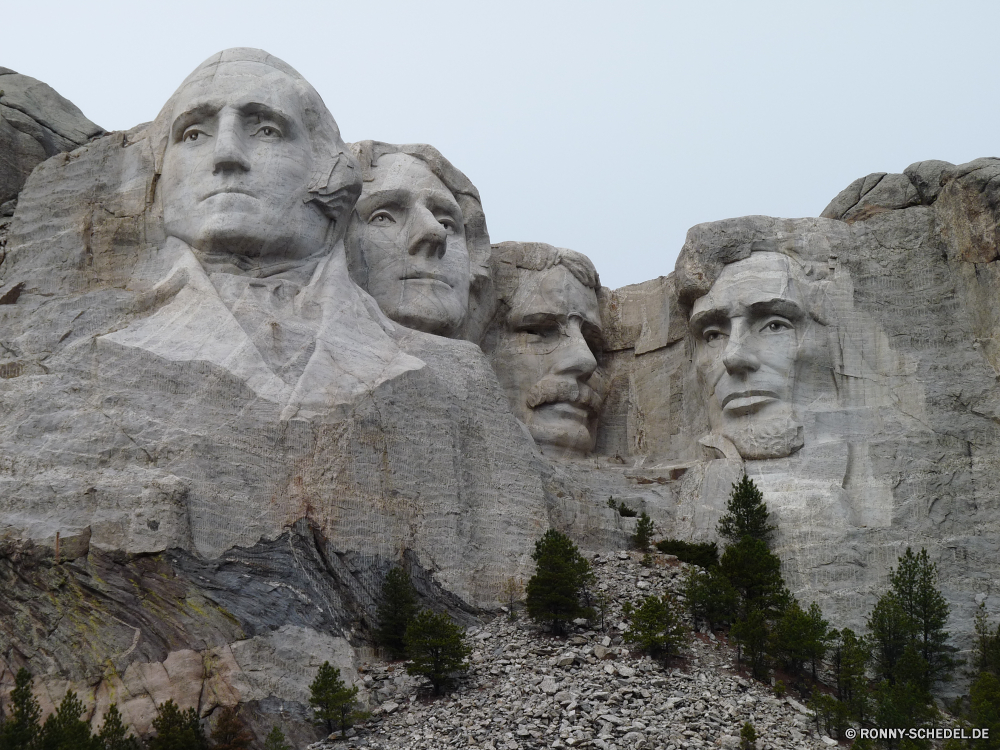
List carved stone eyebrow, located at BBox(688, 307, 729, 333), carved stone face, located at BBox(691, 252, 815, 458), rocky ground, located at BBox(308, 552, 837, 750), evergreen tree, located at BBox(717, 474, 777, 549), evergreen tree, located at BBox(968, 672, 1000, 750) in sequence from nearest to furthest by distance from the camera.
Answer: rocky ground, located at BBox(308, 552, 837, 750) < evergreen tree, located at BBox(968, 672, 1000, 750) < evergreen tree, located at BBox(717, 474, 777, 549) < carved stone face, located at BBox(691, 252, 815, 458) < carved stone eyebrow, located at BBox(688, 307, 729, 333)

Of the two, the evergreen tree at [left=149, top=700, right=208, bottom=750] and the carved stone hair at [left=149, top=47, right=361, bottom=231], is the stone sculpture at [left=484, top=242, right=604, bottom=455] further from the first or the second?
the evergreen tree at [left=149, top=700, right=208, bottom=750]

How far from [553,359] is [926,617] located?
18.9 feet

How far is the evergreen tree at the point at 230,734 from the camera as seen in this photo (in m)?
17.0

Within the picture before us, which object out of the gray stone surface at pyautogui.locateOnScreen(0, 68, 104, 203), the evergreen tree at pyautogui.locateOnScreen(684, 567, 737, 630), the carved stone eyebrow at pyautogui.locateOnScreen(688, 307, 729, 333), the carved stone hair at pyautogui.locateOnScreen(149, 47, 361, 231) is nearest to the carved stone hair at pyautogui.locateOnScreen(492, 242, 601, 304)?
the carved stone eyebrow at pyautogui.locateOnScreen(688, 307, 729, 333)

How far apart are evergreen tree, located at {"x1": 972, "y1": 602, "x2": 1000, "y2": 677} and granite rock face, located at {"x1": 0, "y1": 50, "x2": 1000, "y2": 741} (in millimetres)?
408

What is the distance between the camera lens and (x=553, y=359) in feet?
78.3

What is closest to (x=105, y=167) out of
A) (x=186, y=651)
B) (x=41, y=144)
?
(x=41, y=144)

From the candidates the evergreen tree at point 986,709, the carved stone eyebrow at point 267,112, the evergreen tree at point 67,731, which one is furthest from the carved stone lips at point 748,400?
the evergreen tree at point 67,731

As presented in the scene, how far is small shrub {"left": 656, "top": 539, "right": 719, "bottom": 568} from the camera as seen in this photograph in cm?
2122

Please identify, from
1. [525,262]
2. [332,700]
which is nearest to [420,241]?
[525,262]

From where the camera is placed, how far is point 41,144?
23359 mm

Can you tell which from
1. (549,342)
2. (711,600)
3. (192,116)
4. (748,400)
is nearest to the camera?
(711,600)

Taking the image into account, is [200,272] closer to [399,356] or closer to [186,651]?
[399,356]

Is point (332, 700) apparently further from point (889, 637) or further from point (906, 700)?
point (889, 637)
